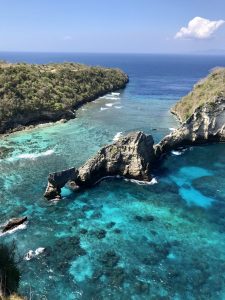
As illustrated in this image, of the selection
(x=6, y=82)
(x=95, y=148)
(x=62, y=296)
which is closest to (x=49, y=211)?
(x=62, y=296)

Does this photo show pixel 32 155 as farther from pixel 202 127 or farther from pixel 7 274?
pixel 7 274

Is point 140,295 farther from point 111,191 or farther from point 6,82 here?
point 6,82

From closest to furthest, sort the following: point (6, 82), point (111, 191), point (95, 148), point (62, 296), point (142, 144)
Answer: point (62, 296), point (111, 191), point (142, 144), point (95, 148), point (6, 82)

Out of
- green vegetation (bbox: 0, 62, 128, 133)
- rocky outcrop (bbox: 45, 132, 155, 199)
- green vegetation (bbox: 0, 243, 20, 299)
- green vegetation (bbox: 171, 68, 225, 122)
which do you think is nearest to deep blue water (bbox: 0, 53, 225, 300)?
rocky outcrop (bbox: 45, 132, 155, 199)

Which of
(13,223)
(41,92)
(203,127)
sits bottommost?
(13,223)

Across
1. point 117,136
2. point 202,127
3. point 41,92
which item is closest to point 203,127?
point 202,127

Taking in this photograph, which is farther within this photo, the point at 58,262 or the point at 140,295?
the point at 58,262

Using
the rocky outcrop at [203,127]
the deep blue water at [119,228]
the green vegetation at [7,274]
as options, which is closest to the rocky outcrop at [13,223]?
the deep blue water at [119,228]
